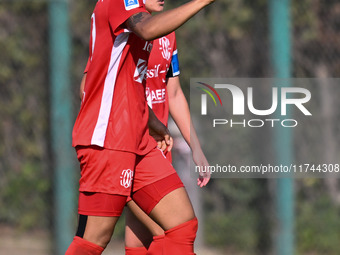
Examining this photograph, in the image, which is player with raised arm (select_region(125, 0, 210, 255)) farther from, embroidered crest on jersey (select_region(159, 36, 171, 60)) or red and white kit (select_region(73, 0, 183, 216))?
red and white kit (select_region(73, 0, 183, 216))

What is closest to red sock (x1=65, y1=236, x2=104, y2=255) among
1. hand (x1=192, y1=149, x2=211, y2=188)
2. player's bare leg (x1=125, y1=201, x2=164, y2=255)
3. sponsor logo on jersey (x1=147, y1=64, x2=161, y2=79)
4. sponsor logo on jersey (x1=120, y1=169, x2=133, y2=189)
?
sponsor logo on jersey (x1=120, y1=169, x2=133, y2=189)

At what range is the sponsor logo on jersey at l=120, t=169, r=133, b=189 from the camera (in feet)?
11.0

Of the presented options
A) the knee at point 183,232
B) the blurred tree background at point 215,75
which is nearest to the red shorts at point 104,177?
the knee at point 183,232

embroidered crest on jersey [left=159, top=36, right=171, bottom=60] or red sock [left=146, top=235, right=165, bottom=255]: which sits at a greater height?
embroidered crest on jersey [left=159, top=36, right=171, bottom=60]

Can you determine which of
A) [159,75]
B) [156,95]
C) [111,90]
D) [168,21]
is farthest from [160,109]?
[168,21]

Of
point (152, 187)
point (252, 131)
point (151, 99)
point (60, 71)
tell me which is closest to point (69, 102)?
point (60, 71)

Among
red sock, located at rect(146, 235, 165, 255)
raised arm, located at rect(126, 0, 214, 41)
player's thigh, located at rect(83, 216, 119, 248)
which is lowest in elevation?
red sock, located at rect(146, 235, 165, 255)

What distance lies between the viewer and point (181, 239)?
3.53 m

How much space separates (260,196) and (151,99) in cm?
195

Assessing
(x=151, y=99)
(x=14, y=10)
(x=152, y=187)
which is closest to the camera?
(x=152, y=187)

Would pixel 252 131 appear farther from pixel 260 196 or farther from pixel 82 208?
pixel 82 208

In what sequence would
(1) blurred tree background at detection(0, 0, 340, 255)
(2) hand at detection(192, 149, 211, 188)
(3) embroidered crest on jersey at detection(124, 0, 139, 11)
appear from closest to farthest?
1. (3) embroidered crest on jersey at detection(124, 0, 139, 11)
2. (2) hand at detection(192, 149, 211, 188)
3. (1) blurred tree background at detection(0, 0, 340, 255)

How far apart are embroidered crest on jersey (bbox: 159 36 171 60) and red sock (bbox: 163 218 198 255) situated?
1.05m

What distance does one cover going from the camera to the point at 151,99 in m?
4.01
